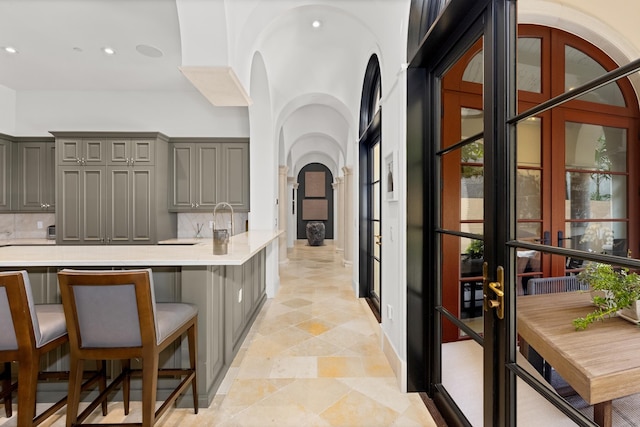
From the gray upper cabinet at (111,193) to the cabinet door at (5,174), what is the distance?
94 centimetres

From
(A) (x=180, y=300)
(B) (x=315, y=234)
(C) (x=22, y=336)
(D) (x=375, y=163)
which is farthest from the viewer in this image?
(B) (x=315, y=234)

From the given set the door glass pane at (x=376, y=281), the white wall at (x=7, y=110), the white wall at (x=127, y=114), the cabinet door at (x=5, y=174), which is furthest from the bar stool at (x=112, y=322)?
the white wall at (x=7, y=110)

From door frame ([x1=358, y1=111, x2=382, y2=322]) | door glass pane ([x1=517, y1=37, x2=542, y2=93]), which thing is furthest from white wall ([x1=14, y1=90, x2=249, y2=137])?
door glass pane ([x1=517, y1=37, x2=542, y2=93])

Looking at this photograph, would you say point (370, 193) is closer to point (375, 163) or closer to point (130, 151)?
point (375, 163)

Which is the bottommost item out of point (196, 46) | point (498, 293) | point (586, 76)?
point (498, 293)

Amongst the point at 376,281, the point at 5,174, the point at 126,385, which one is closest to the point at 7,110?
the point at 5,174

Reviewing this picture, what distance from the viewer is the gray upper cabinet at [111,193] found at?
163 inches

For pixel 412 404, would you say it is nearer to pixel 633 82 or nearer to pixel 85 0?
pixel 633 82

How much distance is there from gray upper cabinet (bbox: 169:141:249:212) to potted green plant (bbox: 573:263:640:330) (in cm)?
421

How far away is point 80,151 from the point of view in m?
4.12

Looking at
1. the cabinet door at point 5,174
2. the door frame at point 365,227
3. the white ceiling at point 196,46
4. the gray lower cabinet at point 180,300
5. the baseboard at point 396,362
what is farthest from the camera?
the cabinet door at point 5,174

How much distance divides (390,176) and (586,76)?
4.91ft

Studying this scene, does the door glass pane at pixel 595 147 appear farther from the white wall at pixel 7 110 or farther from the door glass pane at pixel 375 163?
the white wall at pixel 7 110

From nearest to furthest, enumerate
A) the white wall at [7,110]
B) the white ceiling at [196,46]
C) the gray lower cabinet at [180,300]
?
the gray lower cabinet at [180,300] < the white ceiling at [196,46] < the white wall at [7,110]
